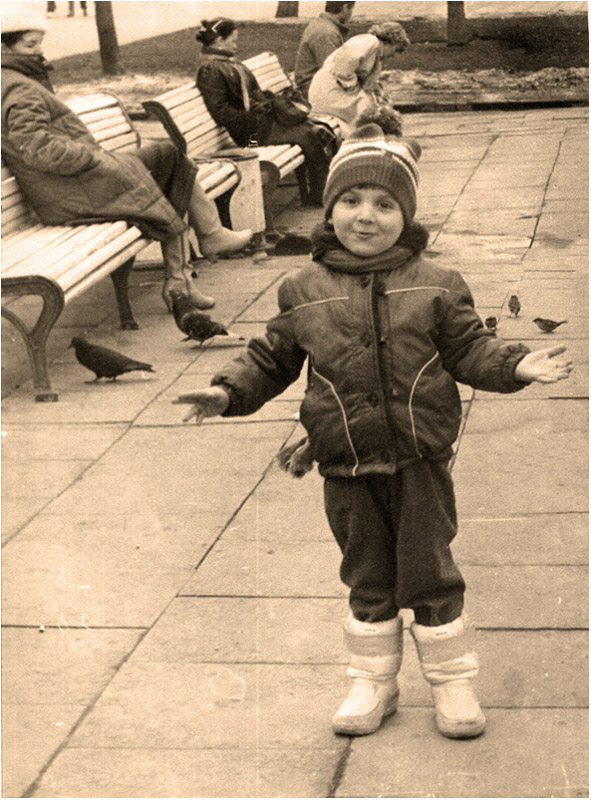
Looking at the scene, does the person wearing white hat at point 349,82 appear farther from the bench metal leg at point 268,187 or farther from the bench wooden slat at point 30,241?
the bench wooden slat at point 30,241

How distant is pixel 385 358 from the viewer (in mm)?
3398

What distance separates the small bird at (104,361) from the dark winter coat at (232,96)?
4298mm

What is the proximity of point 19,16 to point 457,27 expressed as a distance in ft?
42.2

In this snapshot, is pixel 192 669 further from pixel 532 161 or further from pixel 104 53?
pixel 104 53

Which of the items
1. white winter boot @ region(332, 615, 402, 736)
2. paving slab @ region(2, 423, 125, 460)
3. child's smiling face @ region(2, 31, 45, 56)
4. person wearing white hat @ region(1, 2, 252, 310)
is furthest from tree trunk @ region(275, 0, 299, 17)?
A: white winter boot @ region(332, 615, 402, 736)

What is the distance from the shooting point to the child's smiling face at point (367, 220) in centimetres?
342

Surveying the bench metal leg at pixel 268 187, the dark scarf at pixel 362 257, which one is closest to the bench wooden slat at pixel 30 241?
the bench metal leg at pixel 268 187

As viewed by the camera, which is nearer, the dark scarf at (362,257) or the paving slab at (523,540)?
the dark scarf at (362,257)

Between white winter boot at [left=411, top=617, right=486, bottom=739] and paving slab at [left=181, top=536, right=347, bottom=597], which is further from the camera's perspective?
paving slab at [left=181, top=536, right=347, bottom=597]

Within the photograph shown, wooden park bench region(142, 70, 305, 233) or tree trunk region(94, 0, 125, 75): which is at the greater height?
wooden park bench region(142, 70, 305, 233)

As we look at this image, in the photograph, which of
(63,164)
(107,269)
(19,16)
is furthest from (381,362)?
(19,16)

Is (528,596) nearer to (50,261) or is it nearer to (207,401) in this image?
(207,401)

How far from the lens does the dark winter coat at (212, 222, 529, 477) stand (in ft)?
11.1

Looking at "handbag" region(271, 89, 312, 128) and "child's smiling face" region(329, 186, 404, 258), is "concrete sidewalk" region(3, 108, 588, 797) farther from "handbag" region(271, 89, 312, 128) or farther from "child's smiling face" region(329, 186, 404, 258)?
"handbag" region(271, 89, 312, 128)
